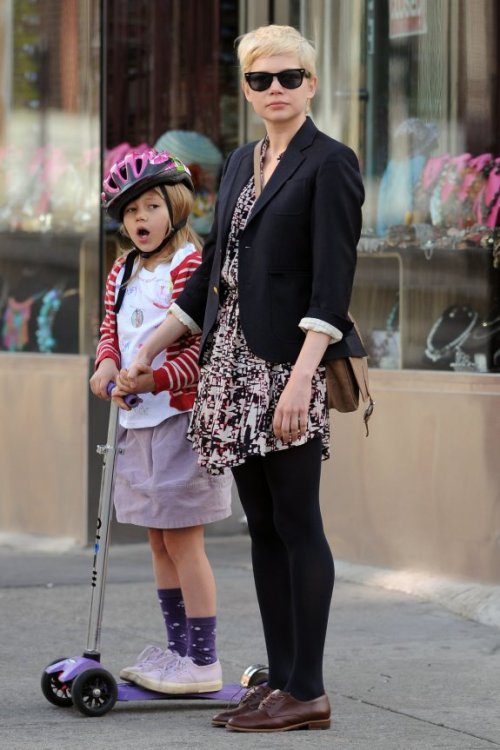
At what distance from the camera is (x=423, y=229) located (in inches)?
281

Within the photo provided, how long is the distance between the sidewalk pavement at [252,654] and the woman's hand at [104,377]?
949mm

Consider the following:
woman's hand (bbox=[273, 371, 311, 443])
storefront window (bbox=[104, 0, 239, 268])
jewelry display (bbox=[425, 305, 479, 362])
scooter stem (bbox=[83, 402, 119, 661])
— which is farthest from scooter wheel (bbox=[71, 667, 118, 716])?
storefront window (bbox=[104, 0, 239, 268])

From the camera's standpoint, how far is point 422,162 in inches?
281

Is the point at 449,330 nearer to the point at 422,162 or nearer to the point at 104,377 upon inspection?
the point at 422,162

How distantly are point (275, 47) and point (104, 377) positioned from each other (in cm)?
111

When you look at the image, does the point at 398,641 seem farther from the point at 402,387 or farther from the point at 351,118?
the point at 351,118

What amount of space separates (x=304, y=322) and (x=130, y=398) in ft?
2.20

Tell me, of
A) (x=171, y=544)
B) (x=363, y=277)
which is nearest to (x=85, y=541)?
(x=363, y=277)

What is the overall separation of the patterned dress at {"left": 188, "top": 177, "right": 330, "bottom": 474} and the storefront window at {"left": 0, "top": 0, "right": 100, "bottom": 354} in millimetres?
3886

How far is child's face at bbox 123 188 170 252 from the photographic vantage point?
4.88 m

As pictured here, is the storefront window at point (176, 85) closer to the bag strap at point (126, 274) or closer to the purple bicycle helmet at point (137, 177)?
the bag strap at point (126, 274)

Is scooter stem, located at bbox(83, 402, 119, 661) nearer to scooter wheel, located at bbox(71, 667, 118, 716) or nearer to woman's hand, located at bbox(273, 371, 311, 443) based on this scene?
scooter wheel, located at bbox(71, 667, 118, 716)

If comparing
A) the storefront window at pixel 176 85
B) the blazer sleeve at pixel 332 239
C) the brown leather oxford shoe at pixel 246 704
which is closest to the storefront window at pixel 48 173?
the storefront window at pixel 176 85

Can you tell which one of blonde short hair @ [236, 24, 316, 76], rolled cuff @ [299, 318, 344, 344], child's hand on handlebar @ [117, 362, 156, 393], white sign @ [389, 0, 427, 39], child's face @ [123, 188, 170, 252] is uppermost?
white sign @ [389, 0, 427, 39]
